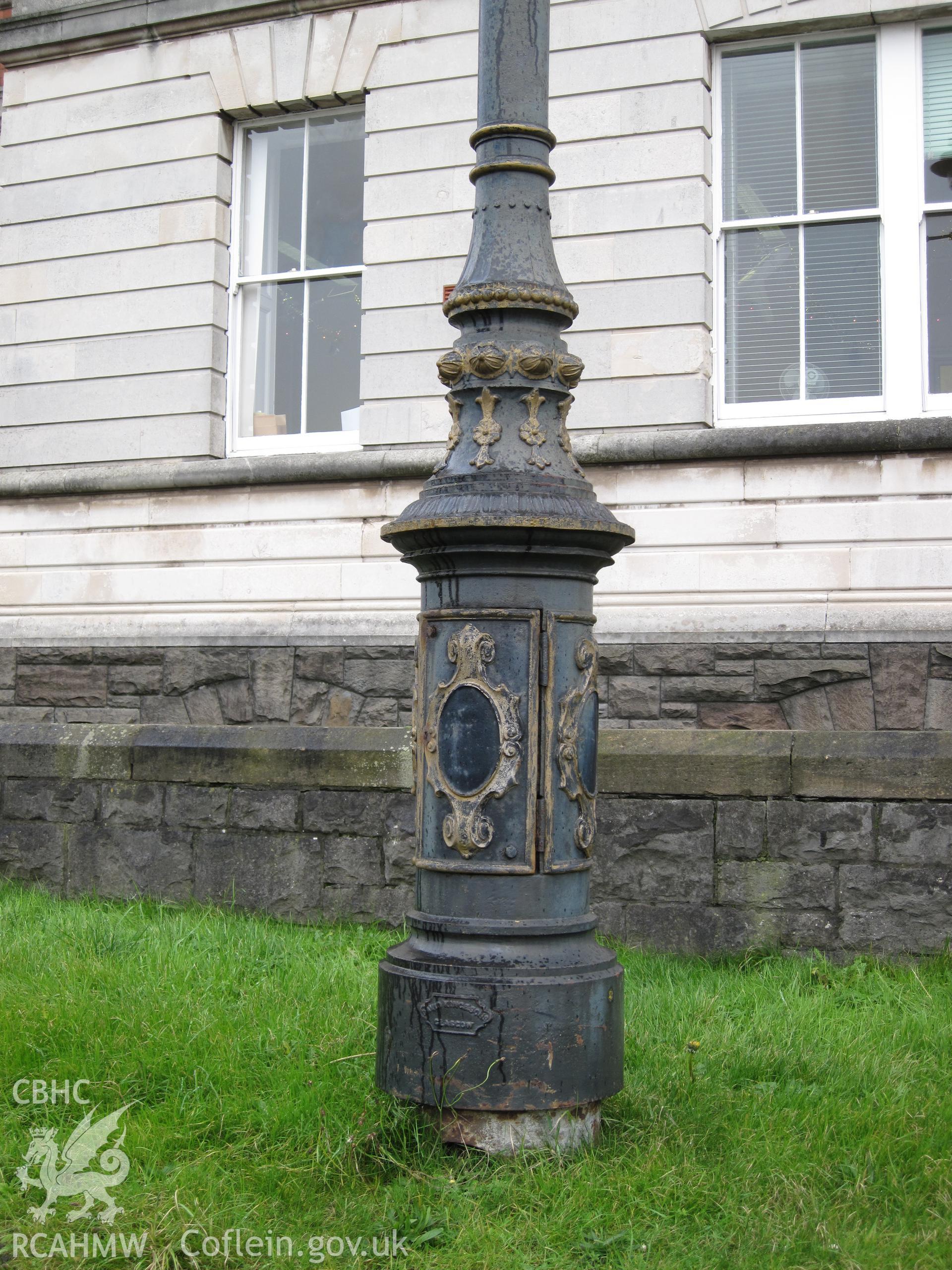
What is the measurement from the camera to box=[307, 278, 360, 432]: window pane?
28.6ft

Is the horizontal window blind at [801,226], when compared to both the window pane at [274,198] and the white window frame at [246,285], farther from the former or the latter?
the window pane at [274,198]

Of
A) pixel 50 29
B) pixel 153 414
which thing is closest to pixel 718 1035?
pixel 153 414

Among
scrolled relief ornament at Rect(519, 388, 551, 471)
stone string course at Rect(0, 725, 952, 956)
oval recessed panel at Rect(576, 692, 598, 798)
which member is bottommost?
stone string course at Rect(0, 725, 952, 956)

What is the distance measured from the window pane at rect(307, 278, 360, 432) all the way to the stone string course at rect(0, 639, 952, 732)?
1.77 metres

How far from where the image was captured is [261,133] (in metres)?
9.06

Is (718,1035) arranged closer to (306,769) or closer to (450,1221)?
(450,1221)

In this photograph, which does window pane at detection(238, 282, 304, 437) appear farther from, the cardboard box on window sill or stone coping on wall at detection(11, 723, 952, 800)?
stone coping on wall at detection(11, 723, 952, 800)

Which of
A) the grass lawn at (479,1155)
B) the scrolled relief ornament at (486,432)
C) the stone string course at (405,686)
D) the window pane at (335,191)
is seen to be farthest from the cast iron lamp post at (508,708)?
the window pane at (335,191)

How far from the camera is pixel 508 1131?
3416 mm

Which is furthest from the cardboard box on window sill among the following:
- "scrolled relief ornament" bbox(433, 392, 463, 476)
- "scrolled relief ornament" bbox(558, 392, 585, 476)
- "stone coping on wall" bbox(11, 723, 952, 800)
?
"scrolled relief ornament" bbox(558, 392, 585, 476)

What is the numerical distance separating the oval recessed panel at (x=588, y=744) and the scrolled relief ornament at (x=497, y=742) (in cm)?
20

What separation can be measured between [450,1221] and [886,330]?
591 cm

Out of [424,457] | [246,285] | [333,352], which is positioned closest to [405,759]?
[424,457]

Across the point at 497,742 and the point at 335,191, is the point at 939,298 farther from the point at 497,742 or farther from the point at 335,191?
the point at 497,742
